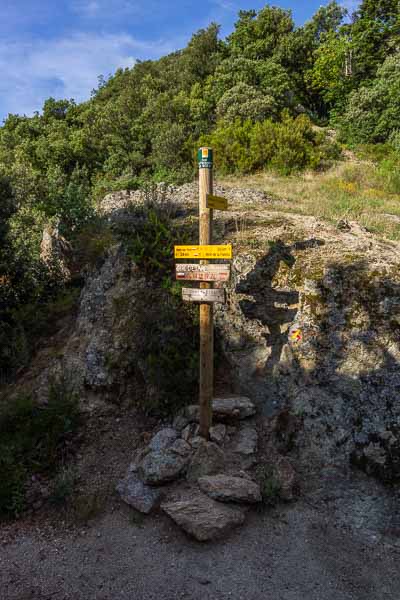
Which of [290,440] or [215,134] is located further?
[215,134]

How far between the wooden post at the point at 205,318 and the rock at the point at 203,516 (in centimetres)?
94

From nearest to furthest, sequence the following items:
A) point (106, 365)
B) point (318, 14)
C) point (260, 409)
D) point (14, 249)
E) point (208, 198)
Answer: point (208, 198) → point (260, 409) → point (106, 365) → point (14, 249) → point (318, 14)

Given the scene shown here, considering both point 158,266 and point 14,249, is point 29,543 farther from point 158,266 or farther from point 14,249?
point 14,249

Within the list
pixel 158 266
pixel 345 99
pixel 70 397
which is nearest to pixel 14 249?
pixel 158 266

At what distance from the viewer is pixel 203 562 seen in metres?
4.04

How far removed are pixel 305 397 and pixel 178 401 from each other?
1897 millimetres

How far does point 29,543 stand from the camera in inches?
173

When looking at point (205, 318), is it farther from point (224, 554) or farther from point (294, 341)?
point (224, 554)

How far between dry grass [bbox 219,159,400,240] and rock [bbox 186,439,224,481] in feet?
20.5

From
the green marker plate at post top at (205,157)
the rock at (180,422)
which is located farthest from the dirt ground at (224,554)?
the green marker plate at post top at (205,157)

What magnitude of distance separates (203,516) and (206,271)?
2874 mm

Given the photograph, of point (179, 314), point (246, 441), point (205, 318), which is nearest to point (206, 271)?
point (205, 318)

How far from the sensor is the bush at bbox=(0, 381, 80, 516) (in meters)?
4.88

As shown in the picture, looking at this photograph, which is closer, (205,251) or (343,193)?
(205,251)
